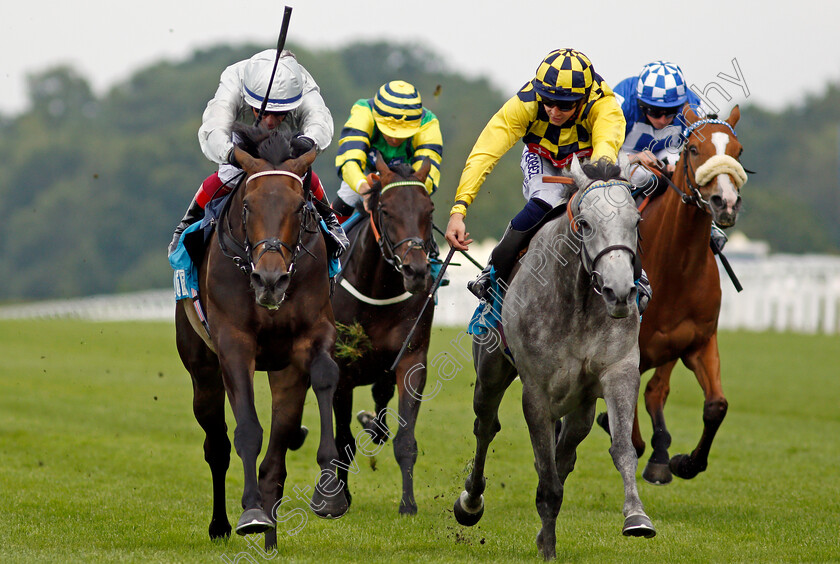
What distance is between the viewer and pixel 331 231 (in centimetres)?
693

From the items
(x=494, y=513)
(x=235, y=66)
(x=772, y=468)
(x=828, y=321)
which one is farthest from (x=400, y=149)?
(x=828, y=321)

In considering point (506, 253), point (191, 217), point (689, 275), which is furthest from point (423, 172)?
point (689, 275)

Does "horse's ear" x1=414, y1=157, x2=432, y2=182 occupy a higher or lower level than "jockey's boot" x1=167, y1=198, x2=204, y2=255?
higher

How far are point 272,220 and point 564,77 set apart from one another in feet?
6.63

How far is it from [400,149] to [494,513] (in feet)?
9.61

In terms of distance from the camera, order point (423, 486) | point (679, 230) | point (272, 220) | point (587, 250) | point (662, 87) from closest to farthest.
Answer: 1. point (587, 250)
2. point (272, 220)
3. point (679, 230)
4. point (662, 87)
5. point (423, 486)

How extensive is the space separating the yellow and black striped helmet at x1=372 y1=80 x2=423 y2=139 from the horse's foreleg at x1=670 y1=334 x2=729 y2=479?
274cm

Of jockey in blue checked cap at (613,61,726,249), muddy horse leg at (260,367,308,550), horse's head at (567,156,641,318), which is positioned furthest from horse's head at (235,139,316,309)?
jockey in blue checked cap at (613,61,726,249)

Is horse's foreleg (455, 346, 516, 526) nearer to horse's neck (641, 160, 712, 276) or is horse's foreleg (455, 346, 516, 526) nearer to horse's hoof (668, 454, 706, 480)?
horse's neck (641, 160, 712, 276)

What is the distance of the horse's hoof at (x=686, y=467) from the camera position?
8.02 m

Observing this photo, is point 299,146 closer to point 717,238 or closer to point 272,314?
point 272,314

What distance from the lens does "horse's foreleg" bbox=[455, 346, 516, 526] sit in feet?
24.0

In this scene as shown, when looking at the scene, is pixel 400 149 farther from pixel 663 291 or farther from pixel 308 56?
pixel 308 56

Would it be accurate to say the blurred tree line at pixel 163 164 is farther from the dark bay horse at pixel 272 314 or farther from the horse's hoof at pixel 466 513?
the dark bay horse at pixel 272 314
